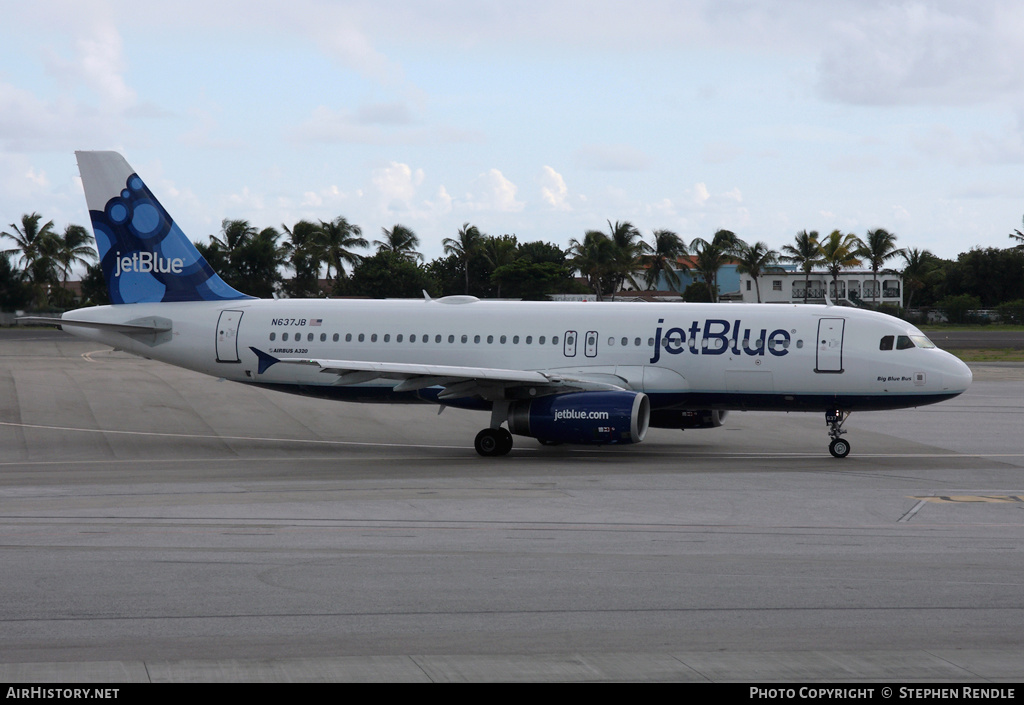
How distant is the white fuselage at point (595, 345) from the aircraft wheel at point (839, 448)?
35.4 inches

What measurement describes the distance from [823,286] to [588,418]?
336ft

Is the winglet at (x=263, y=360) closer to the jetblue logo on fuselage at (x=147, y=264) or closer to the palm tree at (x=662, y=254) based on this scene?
the jetblue logo on fuselage at (x=147, y=264)

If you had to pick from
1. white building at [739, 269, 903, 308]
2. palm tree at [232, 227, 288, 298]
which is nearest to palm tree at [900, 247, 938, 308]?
white building at [739, 269, 903, 308]

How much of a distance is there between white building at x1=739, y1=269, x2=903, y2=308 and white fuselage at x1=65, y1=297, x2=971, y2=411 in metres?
92.8

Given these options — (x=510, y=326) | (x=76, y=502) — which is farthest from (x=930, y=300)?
(x=76, y=502)

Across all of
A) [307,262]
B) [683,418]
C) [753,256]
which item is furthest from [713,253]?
[683,418]

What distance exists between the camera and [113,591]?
11.8 metres

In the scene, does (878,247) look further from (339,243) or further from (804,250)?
(339,243)

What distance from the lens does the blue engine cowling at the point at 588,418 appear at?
23016 mm

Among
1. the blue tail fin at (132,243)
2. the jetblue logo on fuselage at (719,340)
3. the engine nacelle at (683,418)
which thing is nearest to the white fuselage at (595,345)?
the jetblue logo on fuselage at (719,340)

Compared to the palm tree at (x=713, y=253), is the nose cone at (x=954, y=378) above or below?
below

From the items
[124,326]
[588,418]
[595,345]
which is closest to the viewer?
[588,418]

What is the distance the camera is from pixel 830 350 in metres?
24.6
